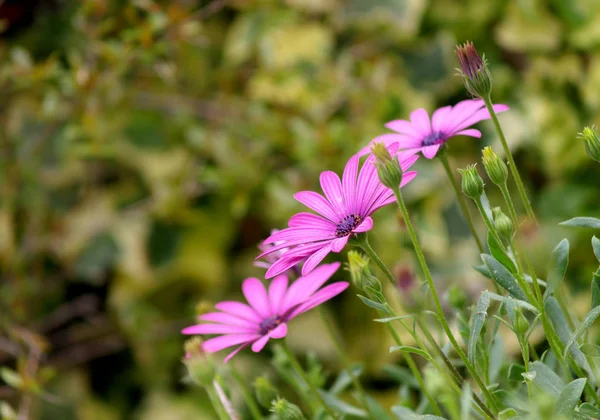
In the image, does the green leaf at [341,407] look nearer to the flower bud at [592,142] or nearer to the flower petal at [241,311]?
the flower petal at [241,311]

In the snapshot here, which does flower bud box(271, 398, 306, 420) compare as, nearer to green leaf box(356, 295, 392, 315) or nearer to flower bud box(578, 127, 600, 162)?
green leaf box(356, 295, 392, 315)

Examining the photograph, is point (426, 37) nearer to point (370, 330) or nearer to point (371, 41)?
point (371, 41)

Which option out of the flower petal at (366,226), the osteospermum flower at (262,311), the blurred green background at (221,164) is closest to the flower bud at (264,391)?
the osteospermum flower at (262,311)

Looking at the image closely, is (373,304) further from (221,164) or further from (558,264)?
(221,164)

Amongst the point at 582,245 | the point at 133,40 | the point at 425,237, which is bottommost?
the point at 582,245

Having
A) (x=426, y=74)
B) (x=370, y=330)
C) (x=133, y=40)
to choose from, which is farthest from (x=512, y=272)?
(x=426, y=74)

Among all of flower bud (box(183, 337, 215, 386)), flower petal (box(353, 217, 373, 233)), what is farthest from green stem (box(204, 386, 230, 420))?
flower petal (box(353, 217, 373, 233))

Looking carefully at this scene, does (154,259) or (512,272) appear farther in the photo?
(154,259)
